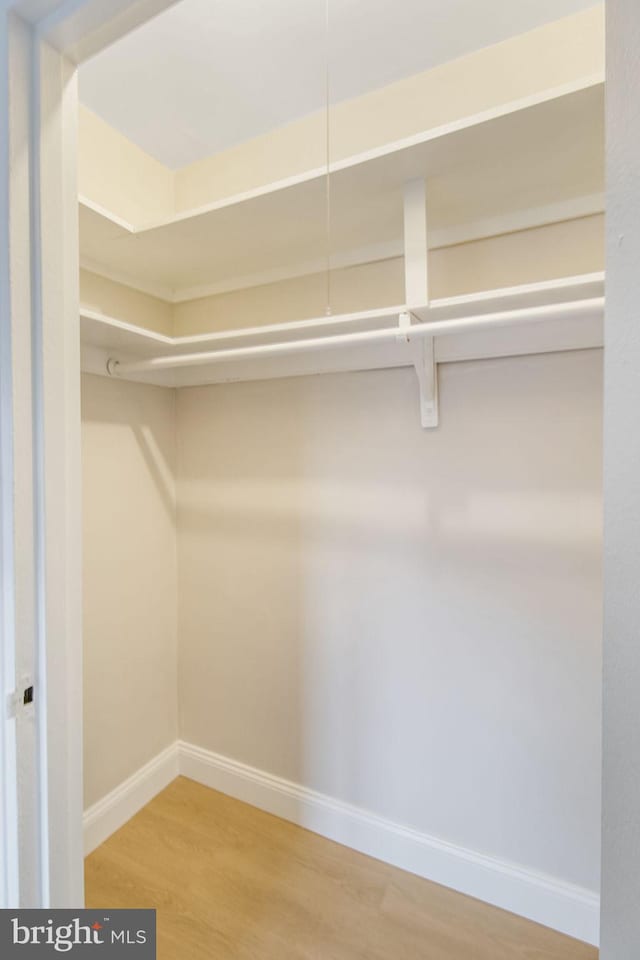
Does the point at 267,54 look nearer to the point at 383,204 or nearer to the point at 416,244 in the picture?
the point at 383,204

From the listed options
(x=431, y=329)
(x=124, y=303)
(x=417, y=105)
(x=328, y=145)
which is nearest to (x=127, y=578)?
(x=124, y=303)

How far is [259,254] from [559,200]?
93cm

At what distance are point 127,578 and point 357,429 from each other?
1.07 metres

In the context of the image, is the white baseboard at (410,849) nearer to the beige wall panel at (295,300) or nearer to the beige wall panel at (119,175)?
the beige wall panel at (295,300)

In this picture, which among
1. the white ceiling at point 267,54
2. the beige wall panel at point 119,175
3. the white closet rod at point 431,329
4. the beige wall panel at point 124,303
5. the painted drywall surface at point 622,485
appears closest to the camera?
the painted drywall surface at point 622,485

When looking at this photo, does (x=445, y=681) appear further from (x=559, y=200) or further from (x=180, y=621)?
(x=559, y=200)

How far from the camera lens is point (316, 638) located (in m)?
1.71

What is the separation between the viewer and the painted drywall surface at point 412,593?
52.1 inches

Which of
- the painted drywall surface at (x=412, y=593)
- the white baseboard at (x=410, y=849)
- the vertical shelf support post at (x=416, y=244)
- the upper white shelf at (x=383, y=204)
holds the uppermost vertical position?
the upper white shelf at (x=383, y=204)

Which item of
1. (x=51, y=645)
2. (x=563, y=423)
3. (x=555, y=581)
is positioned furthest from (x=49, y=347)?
(x=555, y=581)

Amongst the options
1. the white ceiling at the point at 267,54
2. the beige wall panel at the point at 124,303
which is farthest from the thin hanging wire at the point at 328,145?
the beige wall panel at the point at 124,303

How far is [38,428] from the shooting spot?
0.75 meters

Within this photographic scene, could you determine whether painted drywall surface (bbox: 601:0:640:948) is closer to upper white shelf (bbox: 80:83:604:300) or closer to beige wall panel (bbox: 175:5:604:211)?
upper white shelf (bbox: 80:83:604:300)

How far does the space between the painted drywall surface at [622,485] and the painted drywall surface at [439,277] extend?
99 centimetres
